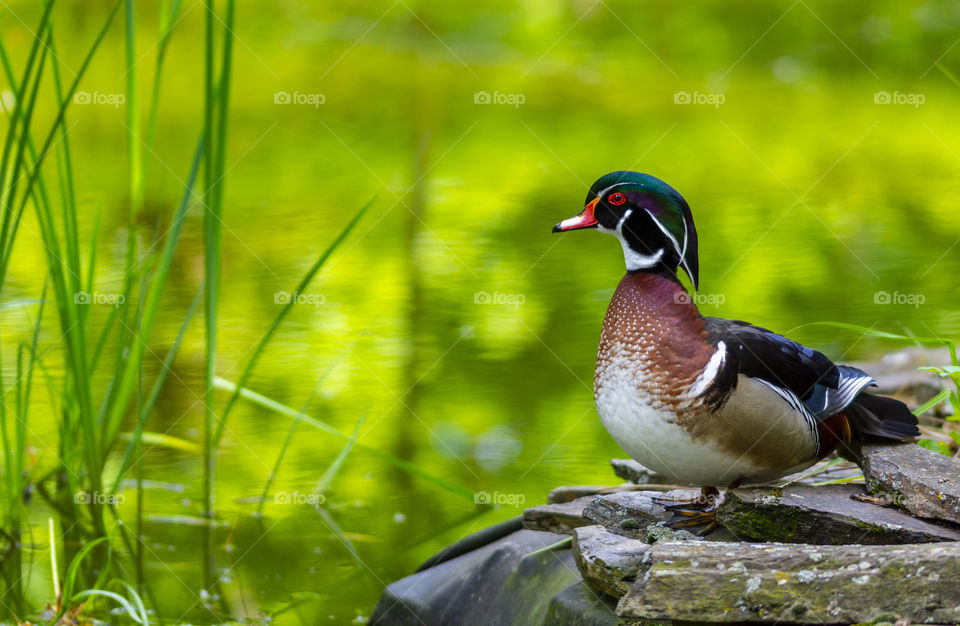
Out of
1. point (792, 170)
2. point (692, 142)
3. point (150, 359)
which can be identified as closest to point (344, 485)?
point (150, 359)

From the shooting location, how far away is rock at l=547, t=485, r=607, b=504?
237 centimetres

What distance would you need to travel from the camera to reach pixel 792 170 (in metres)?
5.19

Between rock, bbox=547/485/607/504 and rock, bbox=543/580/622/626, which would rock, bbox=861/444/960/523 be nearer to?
rock, bbox=543/580/622/626

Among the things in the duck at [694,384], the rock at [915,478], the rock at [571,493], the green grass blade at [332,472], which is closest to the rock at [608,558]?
the duck at [694,384]

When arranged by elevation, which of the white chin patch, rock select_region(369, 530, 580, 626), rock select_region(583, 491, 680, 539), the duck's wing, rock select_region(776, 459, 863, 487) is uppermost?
the white chin patch

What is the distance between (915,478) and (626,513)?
481 millimetres

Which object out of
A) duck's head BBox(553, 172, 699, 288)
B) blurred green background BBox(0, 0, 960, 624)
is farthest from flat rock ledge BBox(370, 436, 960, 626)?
duck's head BBox(553, 172, 699, 288)

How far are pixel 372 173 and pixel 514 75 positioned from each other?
160 centimetres

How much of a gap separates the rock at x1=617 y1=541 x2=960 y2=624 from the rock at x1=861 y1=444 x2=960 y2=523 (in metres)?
0.29

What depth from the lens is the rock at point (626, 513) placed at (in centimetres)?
183

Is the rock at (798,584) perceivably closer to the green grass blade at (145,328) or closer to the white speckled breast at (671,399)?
the white speckled breast at (671,399)

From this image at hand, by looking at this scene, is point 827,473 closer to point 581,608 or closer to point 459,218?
point 581,608

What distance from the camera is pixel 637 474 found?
239 cm

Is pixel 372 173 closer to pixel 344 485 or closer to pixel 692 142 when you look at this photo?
pixel 692 142
